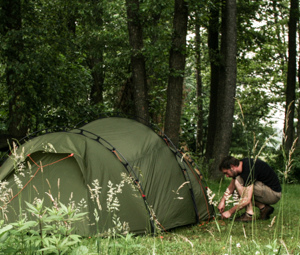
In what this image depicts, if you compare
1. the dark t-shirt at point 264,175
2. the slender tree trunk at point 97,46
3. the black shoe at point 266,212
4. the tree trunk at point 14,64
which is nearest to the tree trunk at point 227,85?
the slender tree trunk at point 97,46

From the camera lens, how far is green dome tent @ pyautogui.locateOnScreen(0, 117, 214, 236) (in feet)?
19.7

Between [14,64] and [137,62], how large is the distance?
287cm

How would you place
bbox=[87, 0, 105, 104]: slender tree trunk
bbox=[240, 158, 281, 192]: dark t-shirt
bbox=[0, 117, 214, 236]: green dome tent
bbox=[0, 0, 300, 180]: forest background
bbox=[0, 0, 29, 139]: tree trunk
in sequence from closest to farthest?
bbox=[0, 117, 214, 236]: green dome tent → bbox=[240, 158, 281, 192]: dark t-shirt → bbox=[0, 0, 29, 139]: tree trunk → bbox=[0, 0, 300, 180]: forest background → bbox=[87, 0, 105, 104]: slender tree trunk

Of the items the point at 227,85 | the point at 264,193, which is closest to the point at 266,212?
the point at 264,193

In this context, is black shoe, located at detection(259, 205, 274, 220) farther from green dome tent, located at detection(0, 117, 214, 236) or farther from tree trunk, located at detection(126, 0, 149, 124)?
tree trunk, located at detection(126, 0, 149, 124)

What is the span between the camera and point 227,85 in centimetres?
→ 1149

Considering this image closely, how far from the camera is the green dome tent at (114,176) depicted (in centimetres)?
600

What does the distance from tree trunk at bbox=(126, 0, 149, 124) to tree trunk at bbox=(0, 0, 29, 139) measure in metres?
2.62

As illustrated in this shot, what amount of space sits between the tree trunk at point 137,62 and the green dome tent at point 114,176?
2.65 meters

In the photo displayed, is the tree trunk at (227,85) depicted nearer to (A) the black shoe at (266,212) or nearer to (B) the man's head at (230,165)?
(A) the black shoe at (266,212)

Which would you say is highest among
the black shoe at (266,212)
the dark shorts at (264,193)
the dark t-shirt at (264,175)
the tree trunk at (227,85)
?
the tree trunk at (227,85)

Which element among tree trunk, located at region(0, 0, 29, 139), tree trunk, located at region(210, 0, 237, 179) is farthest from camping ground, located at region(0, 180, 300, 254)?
tree trunk, located at region(0, 0, 29, 139)

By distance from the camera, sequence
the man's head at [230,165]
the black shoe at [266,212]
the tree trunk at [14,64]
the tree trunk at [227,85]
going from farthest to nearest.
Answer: the tree trunk at [227,85] → the tree trunk at [14,64] → the black shoe at [266,212] → the man's head at [230,165]

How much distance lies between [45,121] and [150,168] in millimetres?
4889
